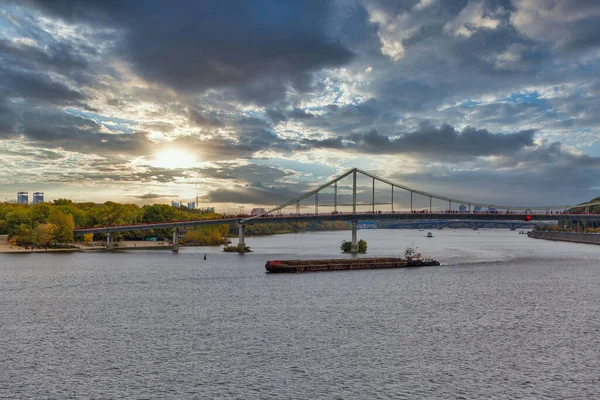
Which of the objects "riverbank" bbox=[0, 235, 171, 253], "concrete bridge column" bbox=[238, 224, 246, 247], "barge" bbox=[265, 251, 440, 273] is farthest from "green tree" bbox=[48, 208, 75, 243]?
"barge" bbox=[265, 251, 440, 273]

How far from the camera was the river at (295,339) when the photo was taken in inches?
1286

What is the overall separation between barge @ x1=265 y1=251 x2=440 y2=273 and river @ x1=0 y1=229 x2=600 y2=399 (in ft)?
50.7

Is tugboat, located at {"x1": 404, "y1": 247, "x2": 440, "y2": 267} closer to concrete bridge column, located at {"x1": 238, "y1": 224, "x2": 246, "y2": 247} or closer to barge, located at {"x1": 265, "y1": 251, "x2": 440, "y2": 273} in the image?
barge, located at {"x1": 265, "y1": 251, "x2": 440, "y2": 273}

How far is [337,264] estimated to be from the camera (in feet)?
352

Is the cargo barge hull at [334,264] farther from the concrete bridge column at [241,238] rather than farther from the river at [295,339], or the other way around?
the concrete bridge column at [241,238]

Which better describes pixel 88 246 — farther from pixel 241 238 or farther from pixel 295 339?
pixel 295 339

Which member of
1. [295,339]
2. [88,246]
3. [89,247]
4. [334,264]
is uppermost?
[88,246]

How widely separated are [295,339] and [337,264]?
63.7 meters

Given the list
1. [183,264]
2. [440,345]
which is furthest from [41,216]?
[440,345]

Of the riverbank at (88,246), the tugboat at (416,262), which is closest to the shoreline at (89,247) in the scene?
the riverbank at (88,246)

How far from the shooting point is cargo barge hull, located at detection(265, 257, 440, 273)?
100344 mm

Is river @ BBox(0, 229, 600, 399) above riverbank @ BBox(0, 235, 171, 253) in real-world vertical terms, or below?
below

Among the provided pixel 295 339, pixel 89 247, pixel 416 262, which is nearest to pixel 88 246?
pixel 89 247

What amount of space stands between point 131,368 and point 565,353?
106 ft
